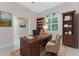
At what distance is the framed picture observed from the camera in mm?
2090

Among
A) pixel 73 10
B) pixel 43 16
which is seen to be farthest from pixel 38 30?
pixel 73 10

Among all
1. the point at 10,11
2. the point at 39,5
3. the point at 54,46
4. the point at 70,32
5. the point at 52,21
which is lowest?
the point at 54,46

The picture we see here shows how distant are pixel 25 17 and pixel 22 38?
16.6 inches

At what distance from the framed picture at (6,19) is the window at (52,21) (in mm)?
728

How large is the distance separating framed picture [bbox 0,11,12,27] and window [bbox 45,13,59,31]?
728 mm

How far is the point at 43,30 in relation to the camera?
2.17 metres

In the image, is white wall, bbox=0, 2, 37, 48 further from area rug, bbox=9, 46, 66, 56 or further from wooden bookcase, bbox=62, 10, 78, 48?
wooden bookcase, bbox=62, 10, 78, 48

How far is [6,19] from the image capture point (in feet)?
7.00

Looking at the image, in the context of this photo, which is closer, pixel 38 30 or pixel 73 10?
pixel 73 10

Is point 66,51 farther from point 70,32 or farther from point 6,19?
point 6,19

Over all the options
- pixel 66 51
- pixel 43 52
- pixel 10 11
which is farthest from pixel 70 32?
pixel 10 11

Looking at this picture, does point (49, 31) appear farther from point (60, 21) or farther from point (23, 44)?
point (23, 44)

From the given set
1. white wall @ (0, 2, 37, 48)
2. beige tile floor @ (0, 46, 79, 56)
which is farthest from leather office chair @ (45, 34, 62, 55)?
white wall @ (0, 2, 37, 48)

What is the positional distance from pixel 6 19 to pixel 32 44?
710 mm
